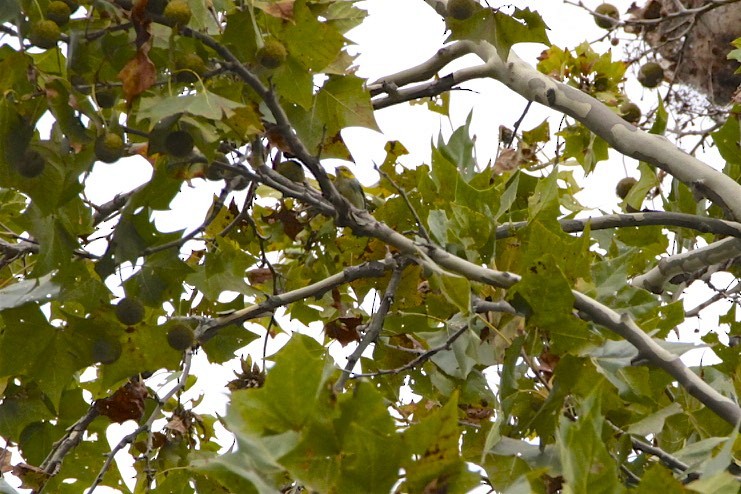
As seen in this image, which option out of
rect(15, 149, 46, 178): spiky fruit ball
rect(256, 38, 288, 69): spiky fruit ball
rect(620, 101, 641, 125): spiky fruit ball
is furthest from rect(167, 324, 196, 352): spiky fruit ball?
rect(620, 101, 641, 125): spiky fruit ball

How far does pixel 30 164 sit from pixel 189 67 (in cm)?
28

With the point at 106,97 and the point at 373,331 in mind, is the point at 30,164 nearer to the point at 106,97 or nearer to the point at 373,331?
A: the point at 106,97

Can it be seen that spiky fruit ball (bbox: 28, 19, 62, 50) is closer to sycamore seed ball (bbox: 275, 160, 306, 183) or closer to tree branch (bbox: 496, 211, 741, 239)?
sycamore seed ball (bbox: 275, 160, 306, 183)

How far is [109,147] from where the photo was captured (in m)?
1.34

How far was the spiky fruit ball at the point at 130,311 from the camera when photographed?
160 cm

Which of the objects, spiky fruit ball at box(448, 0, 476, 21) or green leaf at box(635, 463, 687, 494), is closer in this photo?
green leaf at box(635, 463, 687, 494)

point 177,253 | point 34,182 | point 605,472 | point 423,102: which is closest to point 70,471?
point 177,253

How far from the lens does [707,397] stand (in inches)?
48.7

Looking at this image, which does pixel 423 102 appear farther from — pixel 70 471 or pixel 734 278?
pixel 70 471

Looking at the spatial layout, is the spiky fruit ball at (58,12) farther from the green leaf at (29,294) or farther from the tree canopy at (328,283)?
the green leaf at (29,294)

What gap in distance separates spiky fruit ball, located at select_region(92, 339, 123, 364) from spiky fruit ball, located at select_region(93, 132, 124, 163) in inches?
17.6

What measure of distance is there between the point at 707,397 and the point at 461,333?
0.51 meters

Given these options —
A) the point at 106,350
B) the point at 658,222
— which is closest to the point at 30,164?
the point at 106,350

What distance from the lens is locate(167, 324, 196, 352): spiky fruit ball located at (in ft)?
5.52
